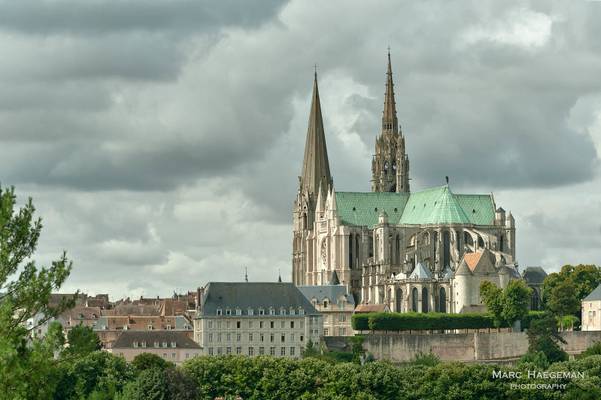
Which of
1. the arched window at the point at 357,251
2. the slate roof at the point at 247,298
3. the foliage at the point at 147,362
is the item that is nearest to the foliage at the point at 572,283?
the arched window at the point at 357,251

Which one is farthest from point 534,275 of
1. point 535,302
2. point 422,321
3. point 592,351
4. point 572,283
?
point 592,351

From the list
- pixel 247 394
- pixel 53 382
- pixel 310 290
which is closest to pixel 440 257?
pixel 310 290

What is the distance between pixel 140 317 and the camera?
117125 millimetres

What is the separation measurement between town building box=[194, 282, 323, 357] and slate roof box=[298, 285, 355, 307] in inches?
656

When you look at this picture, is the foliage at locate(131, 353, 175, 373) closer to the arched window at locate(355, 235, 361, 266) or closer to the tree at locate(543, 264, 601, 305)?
the tree at locate(543, 264, 601, 305)

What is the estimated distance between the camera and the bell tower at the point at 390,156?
15962 centimetres

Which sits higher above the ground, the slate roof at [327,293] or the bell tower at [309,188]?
the bell tower at [309,188]

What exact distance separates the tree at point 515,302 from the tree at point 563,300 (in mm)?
5409

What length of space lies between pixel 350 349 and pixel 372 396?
107 feet

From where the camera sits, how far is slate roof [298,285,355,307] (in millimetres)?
126812

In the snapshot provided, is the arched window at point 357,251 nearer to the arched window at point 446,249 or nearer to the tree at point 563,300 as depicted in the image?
the arched window at point 446,249

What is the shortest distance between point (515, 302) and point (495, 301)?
5.18 ft

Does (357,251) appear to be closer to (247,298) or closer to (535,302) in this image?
(535,302)

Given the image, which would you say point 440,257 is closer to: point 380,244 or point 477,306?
point 380,244
